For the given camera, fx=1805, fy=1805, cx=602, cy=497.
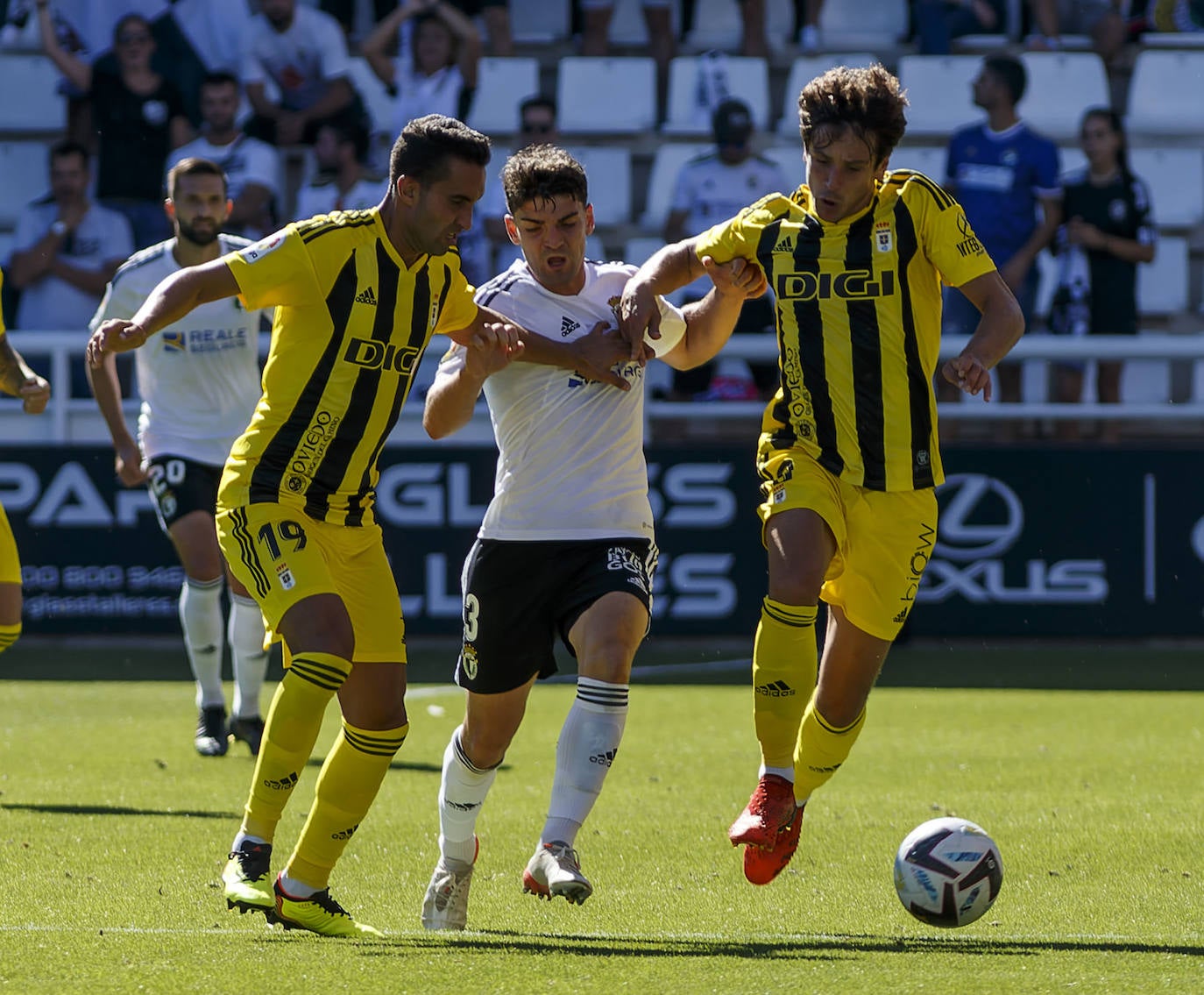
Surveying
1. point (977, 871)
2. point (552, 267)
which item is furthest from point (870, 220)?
point (977, 871)

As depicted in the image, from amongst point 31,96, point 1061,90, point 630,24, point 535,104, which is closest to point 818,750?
point 535,104

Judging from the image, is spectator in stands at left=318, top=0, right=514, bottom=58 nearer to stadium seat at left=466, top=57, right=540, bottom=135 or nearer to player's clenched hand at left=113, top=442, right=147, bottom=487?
stadium seat at left=466, top=57, right=540, bottom=135

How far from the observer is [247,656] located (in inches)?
312

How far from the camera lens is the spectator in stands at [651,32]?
15461 millimetres

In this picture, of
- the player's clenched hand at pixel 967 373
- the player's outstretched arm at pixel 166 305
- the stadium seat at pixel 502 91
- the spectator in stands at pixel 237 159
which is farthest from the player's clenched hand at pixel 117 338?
the stadium seat at pixel 502 91

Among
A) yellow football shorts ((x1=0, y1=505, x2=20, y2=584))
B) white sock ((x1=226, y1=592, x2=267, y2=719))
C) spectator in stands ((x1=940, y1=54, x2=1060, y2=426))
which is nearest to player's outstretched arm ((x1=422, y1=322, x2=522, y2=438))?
yellow football shorts ((x1=0, y1=505, x2=20, y2=584))

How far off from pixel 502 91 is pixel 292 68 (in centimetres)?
182

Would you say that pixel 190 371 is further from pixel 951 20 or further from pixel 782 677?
pixel 951 20

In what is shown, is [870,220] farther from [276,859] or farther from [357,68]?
[357,68]

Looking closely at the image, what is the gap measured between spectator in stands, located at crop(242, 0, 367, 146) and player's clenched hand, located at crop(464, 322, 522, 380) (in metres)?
9.98

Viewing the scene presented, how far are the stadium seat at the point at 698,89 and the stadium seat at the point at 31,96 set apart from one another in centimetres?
519

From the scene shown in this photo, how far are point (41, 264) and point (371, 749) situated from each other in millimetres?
9770

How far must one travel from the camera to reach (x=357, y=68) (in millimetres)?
14977

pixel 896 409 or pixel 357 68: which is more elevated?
pixel 357 68
